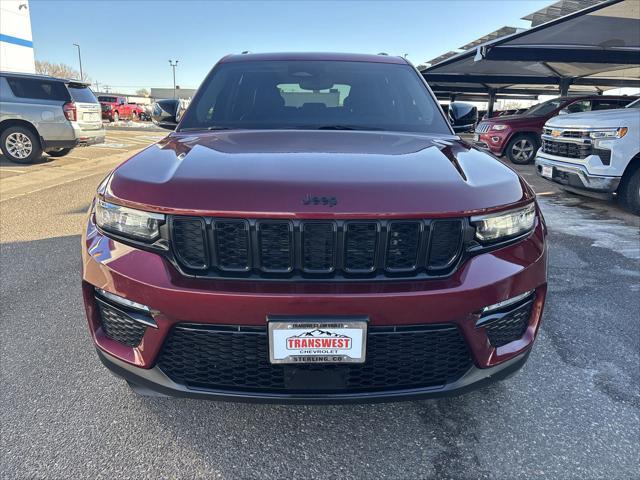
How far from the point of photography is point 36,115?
30.2 ft

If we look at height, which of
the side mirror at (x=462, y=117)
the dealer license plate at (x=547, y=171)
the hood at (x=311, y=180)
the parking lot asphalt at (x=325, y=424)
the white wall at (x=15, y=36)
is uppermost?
the white wall at (x=15, y=36)

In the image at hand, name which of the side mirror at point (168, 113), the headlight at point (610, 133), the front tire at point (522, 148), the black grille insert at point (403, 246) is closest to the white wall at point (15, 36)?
the front tire at point (522, 148)

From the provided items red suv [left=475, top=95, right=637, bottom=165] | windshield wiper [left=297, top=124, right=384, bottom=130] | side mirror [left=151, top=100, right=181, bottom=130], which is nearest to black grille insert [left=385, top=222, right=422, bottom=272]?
windshield wiper [left=297, top=124, right=384, bottom=130]

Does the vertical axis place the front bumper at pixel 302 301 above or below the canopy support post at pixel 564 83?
below

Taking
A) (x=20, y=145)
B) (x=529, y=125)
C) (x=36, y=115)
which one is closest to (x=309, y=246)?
(x=36, y=115)

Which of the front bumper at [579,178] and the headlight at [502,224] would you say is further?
the front bumper at [579,178]

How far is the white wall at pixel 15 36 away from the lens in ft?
63.1

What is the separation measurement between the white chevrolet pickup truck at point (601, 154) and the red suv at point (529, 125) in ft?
13.8

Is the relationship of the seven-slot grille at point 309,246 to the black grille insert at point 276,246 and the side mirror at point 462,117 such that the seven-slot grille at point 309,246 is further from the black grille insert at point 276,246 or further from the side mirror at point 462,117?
the side mirror at point 462,117

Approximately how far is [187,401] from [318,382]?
33.8 inches

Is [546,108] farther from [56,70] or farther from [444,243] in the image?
[56,70]

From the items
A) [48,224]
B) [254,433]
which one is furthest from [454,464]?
[48,224]

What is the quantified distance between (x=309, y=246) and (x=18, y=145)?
10.1 m

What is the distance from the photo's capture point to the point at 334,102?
2.81 meters
